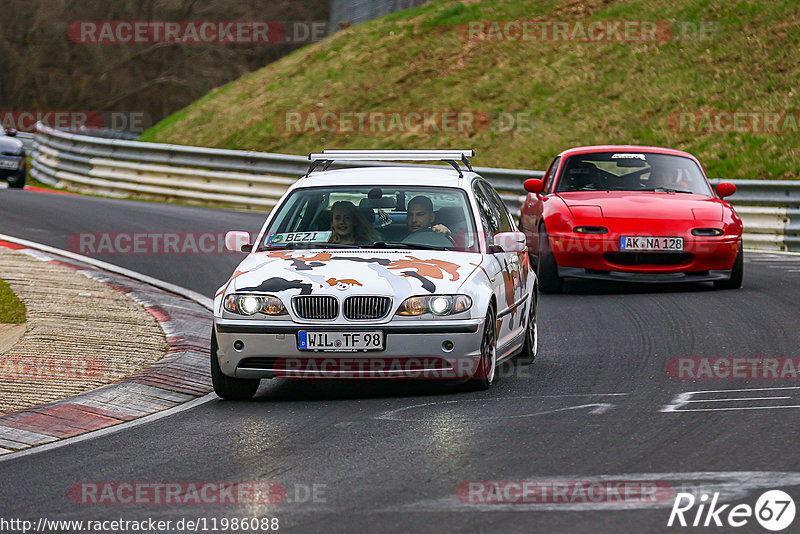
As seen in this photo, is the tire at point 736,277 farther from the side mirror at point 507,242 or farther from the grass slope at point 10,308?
the grass slope at point 10,308

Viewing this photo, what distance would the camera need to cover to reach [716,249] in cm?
1285

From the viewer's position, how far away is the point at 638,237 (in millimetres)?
12734

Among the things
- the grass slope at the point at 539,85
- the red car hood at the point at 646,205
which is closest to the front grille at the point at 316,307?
the red car hood at the point at 646,205

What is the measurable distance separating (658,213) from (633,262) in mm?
539

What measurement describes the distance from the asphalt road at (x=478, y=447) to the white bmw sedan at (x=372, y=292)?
0.26 m

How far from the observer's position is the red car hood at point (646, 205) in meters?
12.9

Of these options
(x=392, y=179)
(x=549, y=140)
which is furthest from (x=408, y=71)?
(x=392, y=179)

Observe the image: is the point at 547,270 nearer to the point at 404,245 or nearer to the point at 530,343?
the point at 530,343

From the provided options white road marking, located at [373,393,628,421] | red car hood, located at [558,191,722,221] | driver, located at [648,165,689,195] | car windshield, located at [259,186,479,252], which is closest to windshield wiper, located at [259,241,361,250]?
car windshield, located at [259,186,479,252]

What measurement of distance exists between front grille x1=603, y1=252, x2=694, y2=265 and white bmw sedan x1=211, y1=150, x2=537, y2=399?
13.3ft

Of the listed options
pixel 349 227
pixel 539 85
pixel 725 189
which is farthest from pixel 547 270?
pixel 539 85

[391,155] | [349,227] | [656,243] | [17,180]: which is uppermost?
[391,155]

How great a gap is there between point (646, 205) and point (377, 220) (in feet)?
16.0

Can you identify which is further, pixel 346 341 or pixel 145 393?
pixel 145 393
